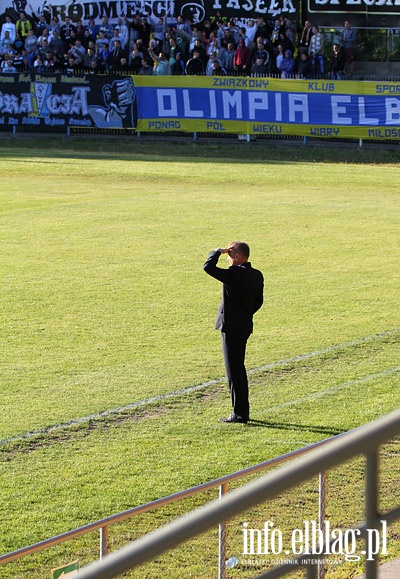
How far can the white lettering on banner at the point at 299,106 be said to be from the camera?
108ft

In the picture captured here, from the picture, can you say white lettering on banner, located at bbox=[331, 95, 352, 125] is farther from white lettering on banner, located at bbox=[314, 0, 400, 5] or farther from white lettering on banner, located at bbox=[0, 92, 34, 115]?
white lettering on banner, located at bbox=[0, 92, 34, 115]

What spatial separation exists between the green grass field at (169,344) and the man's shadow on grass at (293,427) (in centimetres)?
2

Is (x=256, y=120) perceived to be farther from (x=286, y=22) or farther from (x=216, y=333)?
(x=216, y=333)

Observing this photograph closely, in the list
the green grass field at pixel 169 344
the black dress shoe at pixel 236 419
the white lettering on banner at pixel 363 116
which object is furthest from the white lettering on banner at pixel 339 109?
the black dress shoe at pixel 236 419

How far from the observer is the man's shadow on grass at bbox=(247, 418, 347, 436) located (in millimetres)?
9719

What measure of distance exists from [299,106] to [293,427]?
24.2 meters

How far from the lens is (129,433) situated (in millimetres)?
9797

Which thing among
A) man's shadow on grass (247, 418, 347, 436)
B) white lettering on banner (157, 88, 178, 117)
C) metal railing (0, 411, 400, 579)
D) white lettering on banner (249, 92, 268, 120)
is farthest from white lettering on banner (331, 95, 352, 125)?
metal railing (0, 411, 400, 579)

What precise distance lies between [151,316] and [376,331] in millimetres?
3286

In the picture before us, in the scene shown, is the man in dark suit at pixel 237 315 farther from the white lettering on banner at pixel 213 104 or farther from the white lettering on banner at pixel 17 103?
the white lettering on banner at pixel 17 103

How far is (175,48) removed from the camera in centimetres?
3647

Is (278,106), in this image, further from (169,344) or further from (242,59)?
(169,344)

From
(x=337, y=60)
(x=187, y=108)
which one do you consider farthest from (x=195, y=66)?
(x=337, y=60)

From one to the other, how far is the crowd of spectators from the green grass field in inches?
349
